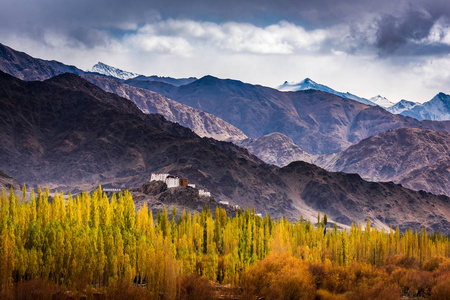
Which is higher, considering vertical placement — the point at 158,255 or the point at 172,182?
the point at 172,182

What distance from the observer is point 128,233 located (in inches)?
2958

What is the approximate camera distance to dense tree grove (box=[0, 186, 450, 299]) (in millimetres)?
65250

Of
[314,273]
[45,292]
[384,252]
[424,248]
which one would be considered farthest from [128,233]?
[424,248]

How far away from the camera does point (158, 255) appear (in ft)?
230

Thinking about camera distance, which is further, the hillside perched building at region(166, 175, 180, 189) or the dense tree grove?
the hillside perched building at region(166, 175, 180, 189)

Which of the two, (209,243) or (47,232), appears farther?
(209,243)

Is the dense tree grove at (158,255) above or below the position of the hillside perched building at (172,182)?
below

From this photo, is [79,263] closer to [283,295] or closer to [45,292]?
[45,292]

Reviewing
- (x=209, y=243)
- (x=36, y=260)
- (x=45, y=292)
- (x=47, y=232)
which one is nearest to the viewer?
(x=45, y=292)

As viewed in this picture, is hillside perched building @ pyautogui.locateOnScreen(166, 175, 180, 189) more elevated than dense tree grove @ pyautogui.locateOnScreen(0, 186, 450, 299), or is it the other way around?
hillside perched building @ pyautogui.locateOnScreen(166, 175, 180, 189)

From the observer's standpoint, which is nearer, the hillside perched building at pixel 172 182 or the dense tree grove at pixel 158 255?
the dense tree grove at pixel 158 255

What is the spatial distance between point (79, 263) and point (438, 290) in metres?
45.8

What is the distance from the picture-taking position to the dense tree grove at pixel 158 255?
6525cm

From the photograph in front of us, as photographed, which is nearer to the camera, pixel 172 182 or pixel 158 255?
pixel 158 255
